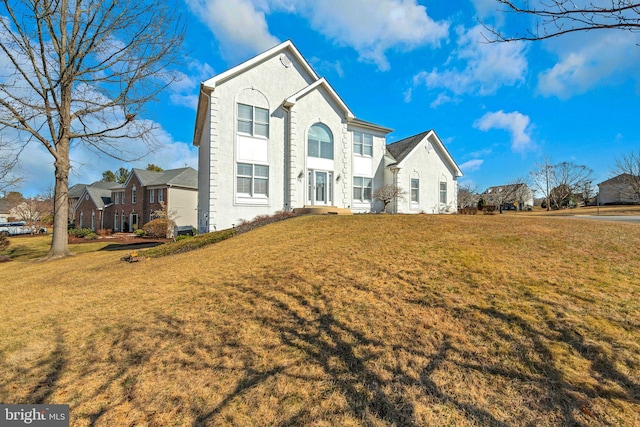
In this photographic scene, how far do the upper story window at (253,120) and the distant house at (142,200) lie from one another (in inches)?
610

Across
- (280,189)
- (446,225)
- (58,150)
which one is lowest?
(446,225)

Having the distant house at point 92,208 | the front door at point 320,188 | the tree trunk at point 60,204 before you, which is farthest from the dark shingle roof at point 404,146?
the distant house at point 92,208

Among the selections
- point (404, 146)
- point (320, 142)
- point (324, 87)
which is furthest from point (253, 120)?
point (404, 146)

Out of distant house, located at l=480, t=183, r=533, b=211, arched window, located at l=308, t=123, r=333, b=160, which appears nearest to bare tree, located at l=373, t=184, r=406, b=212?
arched window, located at l=308, t=123, r=333, b=160

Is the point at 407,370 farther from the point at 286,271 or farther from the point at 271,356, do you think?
the point at 286,271

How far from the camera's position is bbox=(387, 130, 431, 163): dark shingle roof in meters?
22.1

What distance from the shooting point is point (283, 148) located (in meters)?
17.5

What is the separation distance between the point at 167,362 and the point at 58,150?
15.5m

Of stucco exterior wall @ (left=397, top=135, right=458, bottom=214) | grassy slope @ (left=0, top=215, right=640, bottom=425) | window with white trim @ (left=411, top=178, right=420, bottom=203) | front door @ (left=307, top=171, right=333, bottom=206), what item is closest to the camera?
grassy slope @ (left=0, top=215, right=640, bottom=425)

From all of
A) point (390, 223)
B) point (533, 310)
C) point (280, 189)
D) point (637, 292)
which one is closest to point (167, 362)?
point (533, 310)

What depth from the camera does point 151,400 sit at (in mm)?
3031

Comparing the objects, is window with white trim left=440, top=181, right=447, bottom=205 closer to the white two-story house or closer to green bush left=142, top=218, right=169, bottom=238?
the white two-story house

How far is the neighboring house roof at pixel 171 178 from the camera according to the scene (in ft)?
99.5

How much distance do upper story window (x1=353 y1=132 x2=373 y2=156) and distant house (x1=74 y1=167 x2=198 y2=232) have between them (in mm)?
18810
